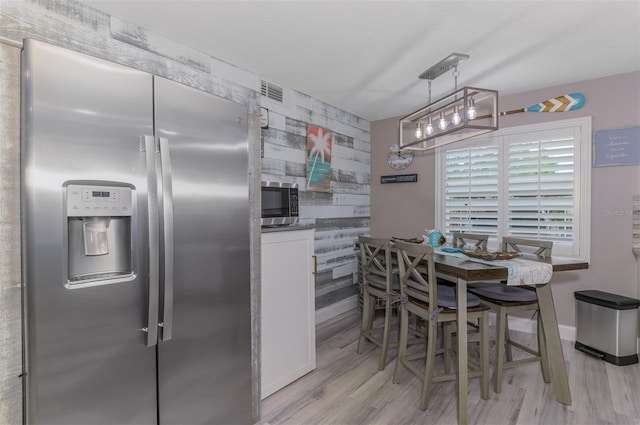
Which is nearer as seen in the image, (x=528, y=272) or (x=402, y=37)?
(x=528, y=272)

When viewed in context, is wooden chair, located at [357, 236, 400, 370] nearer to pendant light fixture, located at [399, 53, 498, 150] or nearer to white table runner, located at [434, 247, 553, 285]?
white table runner, located at [434, 247, 553, 285]

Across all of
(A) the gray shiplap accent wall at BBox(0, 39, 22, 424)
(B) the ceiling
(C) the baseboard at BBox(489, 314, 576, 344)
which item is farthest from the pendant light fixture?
(A) the gray shiplap accent wall at BBox(0, 39, 22, 424)

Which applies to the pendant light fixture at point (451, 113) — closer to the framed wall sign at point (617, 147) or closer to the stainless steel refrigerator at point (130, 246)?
the framed wall sign at point (617, 147)

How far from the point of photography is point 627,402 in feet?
6.99

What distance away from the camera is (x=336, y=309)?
3865mm

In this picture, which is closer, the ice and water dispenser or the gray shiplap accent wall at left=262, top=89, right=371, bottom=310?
the ice and water dispenser

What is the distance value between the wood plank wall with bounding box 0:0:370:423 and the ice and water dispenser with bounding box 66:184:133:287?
7.1 inches

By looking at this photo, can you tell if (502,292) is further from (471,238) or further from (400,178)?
(400,178)

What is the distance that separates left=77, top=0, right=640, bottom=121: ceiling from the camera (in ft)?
6.37

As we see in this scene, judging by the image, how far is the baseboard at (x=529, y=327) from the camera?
10.2ft

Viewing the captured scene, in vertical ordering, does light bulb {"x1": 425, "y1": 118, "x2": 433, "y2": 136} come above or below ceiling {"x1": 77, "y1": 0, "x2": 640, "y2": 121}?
below

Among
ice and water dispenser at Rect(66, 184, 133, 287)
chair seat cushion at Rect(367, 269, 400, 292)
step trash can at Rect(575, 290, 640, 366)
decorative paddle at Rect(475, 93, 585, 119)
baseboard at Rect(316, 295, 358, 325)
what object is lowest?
baseboard at Rect(316, 295, 358, 325)

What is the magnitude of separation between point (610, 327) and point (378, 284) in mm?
1930

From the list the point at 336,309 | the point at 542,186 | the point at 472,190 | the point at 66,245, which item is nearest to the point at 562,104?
the point at 542,186
